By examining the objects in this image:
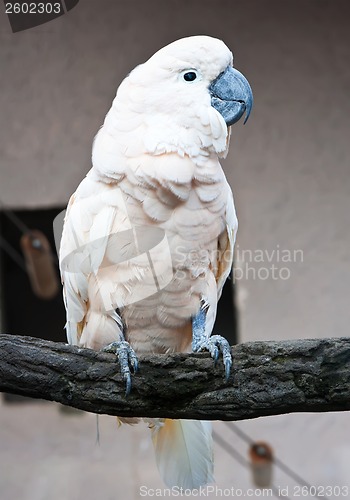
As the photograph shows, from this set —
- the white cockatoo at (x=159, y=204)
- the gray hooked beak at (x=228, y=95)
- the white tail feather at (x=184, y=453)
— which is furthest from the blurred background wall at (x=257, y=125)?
the gray hooked beak at (x=228, y=95)

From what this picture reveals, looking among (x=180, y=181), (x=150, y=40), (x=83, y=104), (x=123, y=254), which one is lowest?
(x=123, y=254)

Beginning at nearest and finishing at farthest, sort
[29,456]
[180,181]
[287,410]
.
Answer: [287,410] → [180,181] → [29,456]

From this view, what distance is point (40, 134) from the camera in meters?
3.41

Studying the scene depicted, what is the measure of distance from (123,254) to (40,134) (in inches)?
54.8

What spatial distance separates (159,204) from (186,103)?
26 cm

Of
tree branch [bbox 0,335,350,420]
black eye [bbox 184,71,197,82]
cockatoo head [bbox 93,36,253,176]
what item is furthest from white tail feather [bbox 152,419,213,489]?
black eye [bbox 184,71,197,82]

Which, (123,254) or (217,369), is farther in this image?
(123,254)

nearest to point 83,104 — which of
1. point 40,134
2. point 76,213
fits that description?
point 40,134

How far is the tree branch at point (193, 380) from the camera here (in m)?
1.81

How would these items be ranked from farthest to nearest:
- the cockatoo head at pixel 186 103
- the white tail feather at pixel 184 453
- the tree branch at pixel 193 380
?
the white tail feather at pixel 184 453 < the cockatoo head at pixel 186 103 < the tree branch at pixel 193 380

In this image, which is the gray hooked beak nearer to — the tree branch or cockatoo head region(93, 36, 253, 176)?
cockatoo head region(93, 36, 253, 176)

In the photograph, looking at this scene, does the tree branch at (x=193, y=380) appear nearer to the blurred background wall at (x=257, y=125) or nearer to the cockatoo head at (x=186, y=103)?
the cockatoo head at (x=186, y=103)

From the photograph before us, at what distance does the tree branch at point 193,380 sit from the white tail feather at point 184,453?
0.53 m

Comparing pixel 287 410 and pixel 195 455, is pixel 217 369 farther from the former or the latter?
pixel 195 455
